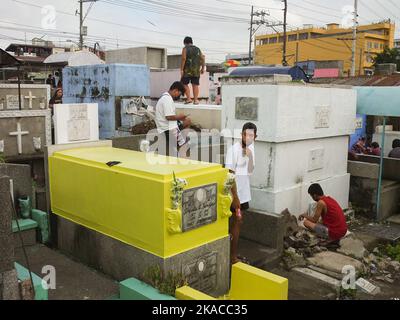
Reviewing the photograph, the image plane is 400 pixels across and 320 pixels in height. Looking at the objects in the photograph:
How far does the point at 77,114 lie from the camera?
7.03 meters

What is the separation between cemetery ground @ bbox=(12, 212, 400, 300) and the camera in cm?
501

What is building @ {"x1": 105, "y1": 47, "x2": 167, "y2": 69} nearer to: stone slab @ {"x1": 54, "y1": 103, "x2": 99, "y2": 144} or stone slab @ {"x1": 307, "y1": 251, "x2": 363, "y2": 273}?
stone slab @ {"x1": 54, "y1": 103, "x2": 99, "y2": 144}

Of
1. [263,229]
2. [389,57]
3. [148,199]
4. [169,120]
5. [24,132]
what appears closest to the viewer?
[148,199]

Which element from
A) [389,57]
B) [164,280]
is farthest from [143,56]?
[389,57]

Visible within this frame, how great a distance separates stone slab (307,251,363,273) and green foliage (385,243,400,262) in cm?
121

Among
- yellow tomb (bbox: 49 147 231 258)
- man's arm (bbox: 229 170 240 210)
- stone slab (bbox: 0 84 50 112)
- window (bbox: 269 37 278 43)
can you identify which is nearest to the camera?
yellow tomb (bbox: 49 147 231 258)

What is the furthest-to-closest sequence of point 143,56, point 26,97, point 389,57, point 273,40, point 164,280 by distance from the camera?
1. point 273,40
2. point 389,57
3. point 143,56
4. point 26,97
5. point 164,280

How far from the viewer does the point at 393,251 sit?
8.00m

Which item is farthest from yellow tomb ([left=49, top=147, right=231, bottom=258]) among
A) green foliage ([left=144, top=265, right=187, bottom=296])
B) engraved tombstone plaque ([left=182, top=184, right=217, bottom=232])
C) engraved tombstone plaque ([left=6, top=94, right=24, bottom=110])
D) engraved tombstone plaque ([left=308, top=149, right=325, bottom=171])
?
engraved tombstone plaque ([left=6, top=94, right=24, bottom=110])

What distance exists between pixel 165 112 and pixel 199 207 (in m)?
2.98

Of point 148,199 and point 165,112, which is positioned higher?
point 165,112

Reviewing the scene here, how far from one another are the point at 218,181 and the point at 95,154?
6.68 feet

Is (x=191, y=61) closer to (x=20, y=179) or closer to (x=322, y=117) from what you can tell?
(x=322, y=117)
